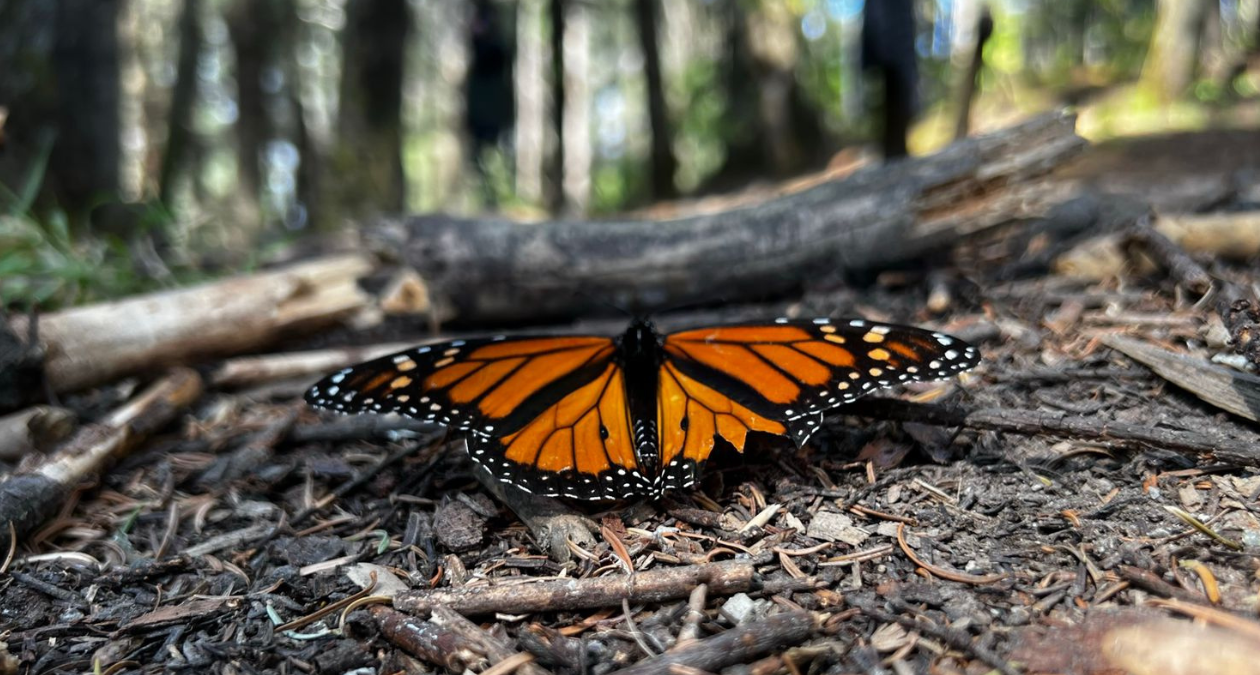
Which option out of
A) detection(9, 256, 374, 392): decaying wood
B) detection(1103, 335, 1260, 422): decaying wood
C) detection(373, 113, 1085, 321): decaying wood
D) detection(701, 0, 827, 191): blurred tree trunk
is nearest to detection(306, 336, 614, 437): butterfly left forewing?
detection(373, 113, 1085, 321): decaying wood

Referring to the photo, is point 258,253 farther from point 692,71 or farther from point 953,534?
point 692,71

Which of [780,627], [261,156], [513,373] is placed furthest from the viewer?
[261,156]

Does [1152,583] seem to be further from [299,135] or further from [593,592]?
[299,135]

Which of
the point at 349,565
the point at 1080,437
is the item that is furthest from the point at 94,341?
the point at 1080,437

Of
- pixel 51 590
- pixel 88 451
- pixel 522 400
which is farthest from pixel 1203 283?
pixel 88 451

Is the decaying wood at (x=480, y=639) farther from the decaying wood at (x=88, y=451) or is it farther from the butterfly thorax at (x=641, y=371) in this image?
the decaying wood at (x=88, y=451)

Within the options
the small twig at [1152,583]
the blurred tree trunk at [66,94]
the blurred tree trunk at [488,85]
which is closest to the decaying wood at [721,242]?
the small twig at [1152,583]

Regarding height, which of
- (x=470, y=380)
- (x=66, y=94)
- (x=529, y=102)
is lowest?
(x=470, y=380)
